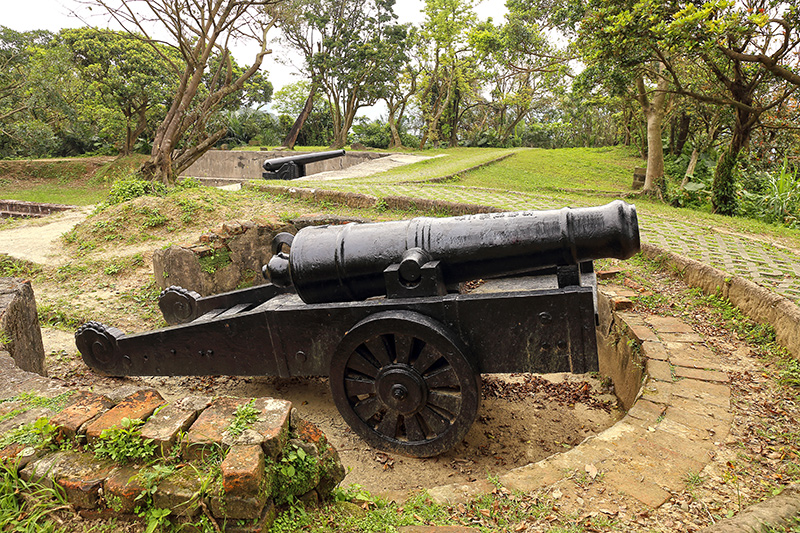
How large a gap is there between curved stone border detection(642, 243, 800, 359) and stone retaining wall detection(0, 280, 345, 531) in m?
3.08

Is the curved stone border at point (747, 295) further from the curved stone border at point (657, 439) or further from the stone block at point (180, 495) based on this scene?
the stone block at point (180, 495)

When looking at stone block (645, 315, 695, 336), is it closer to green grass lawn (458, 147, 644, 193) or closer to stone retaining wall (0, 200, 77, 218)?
green grass lawn (458, 147, 644, 193)

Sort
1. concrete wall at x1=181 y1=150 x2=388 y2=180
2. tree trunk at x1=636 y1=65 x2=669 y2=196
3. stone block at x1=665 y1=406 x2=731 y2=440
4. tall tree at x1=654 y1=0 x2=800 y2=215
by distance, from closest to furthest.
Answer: stone block at x1=665 y1=406 x2=731 y2=440, tall tree at x1=654 y1=0 x2=800 y2=215, tree trunk at x1=636 y1=65 x2=669 y2=196, concrete wall at x1=181 y1=150 x2=388 y2=180

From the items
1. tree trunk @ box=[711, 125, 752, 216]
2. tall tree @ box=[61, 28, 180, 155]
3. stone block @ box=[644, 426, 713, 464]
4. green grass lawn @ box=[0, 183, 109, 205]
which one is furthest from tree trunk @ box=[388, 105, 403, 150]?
stone block @ box=[644, 426, 713, 464]

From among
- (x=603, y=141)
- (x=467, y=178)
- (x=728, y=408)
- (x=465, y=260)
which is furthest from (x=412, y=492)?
(x=603, y=141)

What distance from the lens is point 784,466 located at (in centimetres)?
229

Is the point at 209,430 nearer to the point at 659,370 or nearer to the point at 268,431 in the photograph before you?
the point at 268,431

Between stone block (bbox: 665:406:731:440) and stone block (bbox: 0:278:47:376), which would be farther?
stone block (bbox: 0:278:47:376)

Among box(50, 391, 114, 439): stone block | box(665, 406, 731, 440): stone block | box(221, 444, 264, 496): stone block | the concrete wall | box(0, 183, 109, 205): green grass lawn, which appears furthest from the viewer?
the concrete wall

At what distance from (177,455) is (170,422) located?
170 millimetres

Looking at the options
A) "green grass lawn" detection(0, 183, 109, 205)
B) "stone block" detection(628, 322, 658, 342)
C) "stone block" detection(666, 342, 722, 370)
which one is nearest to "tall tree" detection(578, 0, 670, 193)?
"stone block" detection(628, 322, 658, 342)

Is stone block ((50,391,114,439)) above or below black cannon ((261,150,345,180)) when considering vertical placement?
below

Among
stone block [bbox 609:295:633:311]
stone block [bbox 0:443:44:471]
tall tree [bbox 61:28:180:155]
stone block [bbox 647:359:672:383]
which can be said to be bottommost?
stone block [bbox 647:359:672:383]

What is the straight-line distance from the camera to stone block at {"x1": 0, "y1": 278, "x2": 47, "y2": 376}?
3.36 meters
